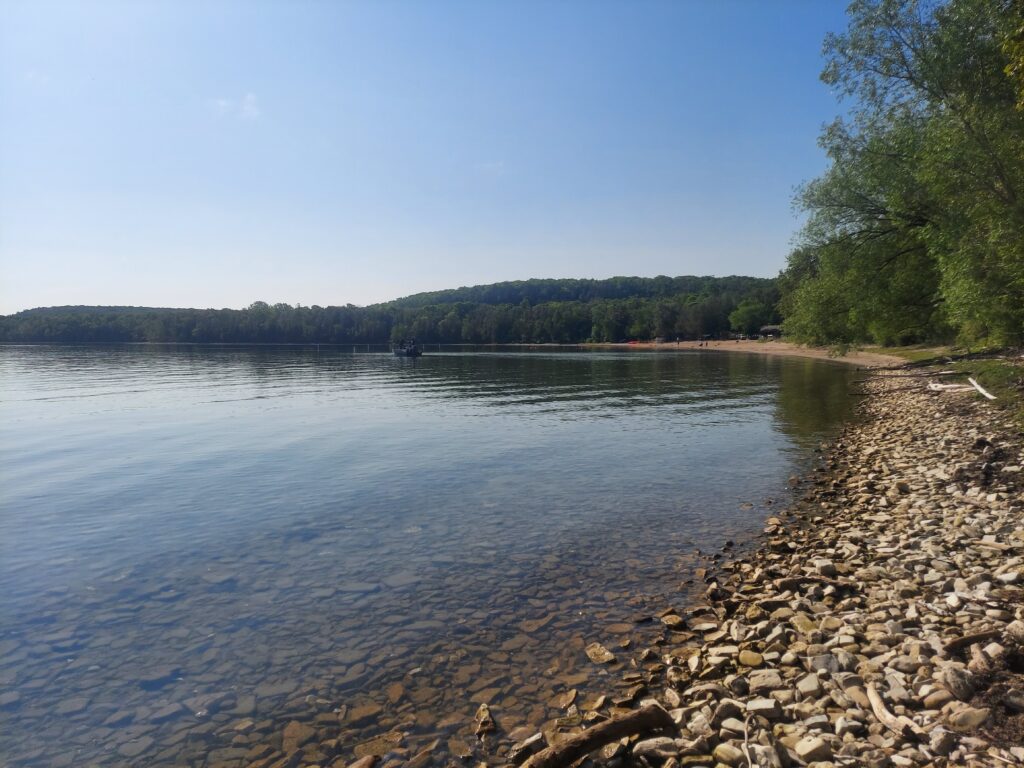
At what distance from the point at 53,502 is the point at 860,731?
21.9 meters

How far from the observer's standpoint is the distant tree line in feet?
74.4

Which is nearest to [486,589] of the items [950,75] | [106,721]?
[106,721]

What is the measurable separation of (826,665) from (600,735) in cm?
293

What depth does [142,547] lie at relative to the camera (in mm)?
14078

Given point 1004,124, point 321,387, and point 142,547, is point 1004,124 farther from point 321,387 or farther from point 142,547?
point 321,387

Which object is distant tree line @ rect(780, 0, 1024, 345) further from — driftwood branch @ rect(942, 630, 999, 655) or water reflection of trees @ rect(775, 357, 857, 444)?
driftwood branch @ rect(942, 630, 999, 655)

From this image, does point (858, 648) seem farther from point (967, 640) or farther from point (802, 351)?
point (802, 351)

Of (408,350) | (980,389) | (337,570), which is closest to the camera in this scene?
(337,570)

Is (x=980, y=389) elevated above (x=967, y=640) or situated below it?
above

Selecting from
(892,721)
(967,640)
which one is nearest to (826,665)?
(892,721)

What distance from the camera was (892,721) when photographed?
558 cm

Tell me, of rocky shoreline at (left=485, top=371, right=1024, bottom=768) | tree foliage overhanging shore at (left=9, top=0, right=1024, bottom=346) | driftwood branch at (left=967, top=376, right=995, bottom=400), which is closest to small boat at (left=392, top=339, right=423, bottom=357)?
tree foliage overhanging shore at (left=9, top=0, right=1024, bottom=346)

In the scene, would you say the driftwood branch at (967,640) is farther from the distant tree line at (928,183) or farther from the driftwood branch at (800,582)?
the distant tree line at (928,183)

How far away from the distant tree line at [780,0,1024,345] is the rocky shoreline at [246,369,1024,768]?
417 inches
